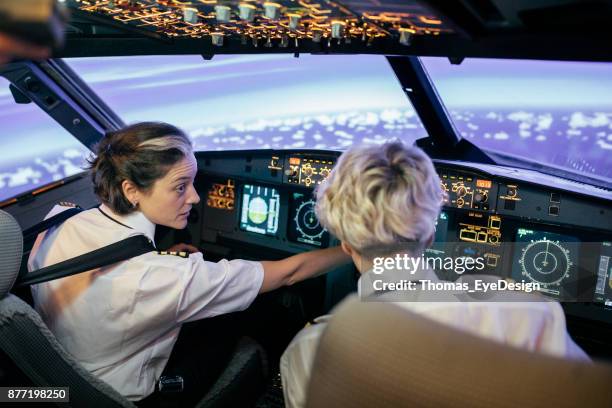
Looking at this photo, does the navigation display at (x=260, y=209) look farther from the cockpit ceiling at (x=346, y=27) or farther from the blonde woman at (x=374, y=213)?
the blonde woman at (x=374, y=213)

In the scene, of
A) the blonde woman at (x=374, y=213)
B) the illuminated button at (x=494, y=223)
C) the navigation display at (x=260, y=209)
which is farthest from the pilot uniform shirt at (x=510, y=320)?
the navigation display at (x=260, y=209)

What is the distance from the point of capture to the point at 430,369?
780 mm

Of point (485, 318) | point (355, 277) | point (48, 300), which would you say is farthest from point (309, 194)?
point (485, 318)

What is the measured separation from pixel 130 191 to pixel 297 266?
0.60 metres

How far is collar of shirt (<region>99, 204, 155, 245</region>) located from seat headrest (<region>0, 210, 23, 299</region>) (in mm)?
385

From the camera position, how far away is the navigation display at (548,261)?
2443 mm

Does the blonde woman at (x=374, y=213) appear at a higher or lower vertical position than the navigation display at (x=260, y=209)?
higher

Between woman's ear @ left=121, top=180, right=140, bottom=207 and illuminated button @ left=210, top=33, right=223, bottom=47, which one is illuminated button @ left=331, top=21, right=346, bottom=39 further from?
woman's ear @ left=121, top=180, right=140, bottom=207

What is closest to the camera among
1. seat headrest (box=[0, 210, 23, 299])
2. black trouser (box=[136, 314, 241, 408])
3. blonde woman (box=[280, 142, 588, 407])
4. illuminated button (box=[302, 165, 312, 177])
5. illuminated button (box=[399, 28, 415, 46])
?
blonde woman (box=[280, 142, 588, 407])

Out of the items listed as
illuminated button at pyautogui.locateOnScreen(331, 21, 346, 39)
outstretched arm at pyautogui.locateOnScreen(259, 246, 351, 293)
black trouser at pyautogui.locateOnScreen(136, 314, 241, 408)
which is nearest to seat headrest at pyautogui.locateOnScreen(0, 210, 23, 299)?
black trouser at pyautogui.locateOnScreen(136, 314, 241, 408)

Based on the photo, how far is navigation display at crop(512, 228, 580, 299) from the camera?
8.02 ft

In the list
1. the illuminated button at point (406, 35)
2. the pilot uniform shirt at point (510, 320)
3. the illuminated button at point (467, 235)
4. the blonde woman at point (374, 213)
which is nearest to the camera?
the pilot uniform shirt at point (510, 320)

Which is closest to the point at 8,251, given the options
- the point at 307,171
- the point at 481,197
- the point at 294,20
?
the point at 294,20

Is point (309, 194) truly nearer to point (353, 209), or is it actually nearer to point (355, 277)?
point (355, 277)
